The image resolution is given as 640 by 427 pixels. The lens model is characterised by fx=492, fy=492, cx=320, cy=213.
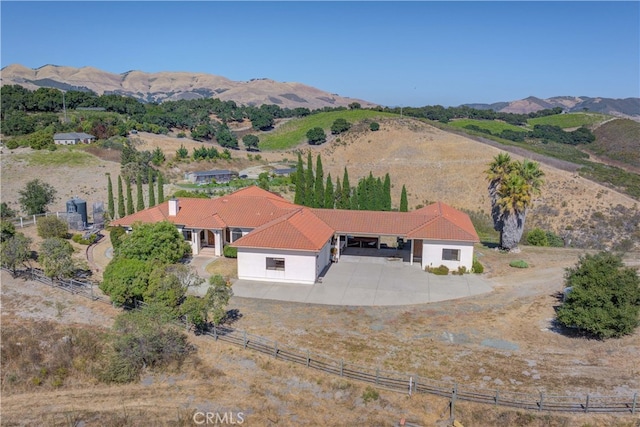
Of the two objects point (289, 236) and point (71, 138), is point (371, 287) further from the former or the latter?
point (71, 138)

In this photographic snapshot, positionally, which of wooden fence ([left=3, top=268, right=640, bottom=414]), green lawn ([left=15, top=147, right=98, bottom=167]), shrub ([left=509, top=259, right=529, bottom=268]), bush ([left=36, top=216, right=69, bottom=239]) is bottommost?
wooden fence ([left=3, top=268, right=640, bottom=414])

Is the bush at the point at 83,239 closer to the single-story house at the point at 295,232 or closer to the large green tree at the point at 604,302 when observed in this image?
the single-story house at the point at 295,232

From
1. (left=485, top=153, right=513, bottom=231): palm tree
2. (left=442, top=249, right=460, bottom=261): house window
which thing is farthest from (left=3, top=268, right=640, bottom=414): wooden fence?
(left=485, top=153, right=513, bottom=231): palm tree

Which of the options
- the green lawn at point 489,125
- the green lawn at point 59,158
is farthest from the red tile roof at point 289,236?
the green lawn at point 489,125

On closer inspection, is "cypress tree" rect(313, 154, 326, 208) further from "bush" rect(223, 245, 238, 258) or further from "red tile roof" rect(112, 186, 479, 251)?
"bush" rect(223, 245, 238, 258)

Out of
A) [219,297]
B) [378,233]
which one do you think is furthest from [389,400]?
[378,233]

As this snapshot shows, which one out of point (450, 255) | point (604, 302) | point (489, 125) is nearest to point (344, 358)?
point (604, 302)
